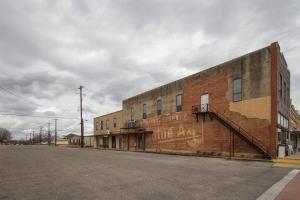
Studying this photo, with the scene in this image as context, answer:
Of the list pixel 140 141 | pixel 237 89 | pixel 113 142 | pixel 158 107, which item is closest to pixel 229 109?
pixel 237 89

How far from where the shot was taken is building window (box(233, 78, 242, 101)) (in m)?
19.6

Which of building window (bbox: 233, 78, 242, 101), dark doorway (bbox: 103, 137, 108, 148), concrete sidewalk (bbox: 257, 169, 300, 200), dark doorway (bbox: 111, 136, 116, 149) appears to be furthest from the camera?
dark doorway (bbox: 103, 137, 108, 148)

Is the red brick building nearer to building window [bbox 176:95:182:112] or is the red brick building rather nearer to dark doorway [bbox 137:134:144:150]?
building window [bbox 176:95:182:112]

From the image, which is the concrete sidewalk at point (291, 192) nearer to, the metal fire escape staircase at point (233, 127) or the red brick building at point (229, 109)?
the metal fire escape staircase at point (233, 127)

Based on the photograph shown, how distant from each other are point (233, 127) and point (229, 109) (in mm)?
1707

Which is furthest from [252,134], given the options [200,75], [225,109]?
[200,75]

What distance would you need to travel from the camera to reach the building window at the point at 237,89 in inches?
773

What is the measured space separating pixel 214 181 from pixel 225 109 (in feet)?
43.1

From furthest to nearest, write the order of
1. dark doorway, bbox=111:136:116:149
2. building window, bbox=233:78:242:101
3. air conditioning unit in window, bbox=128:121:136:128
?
dark doorway, bbox=111:136:116:149 → air conditioning unit in window, bbox=128:121:136:128 → building window, bbox=233:78:242:101

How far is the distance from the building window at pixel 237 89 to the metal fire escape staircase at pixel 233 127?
6.73ft

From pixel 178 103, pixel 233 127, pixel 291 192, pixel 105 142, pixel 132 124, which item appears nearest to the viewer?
pixel 291 192

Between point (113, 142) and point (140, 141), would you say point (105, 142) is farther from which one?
point (140, 141)

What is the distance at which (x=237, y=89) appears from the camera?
19891 mm

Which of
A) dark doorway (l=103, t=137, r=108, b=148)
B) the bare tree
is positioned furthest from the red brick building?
the bare tree
